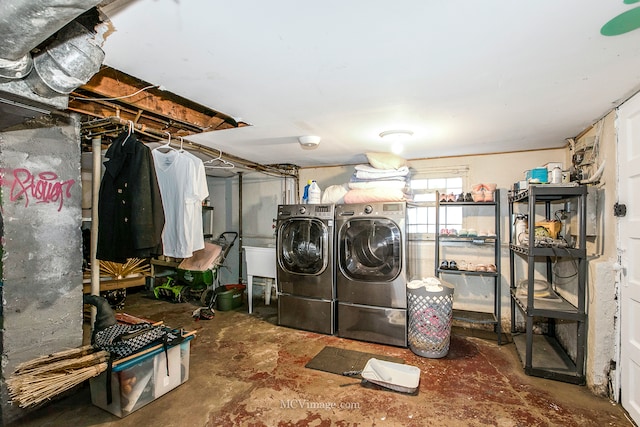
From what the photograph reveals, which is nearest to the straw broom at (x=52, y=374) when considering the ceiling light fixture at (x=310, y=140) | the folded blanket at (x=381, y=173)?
the ceiling light fixture at (x=310, y=140)

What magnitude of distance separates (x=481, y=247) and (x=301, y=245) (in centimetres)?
226

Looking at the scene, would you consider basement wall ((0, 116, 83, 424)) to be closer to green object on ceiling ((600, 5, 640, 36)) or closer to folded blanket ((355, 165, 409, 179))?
folded blanket ((355, 165, 409, 179))

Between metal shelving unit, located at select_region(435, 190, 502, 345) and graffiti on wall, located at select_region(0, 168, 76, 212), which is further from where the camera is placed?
metal shelving unit, located at select_region(435, 190, 502, 345)

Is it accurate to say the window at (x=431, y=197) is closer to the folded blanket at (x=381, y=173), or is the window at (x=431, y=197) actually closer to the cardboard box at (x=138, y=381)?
the folded blanket at (x=381, y=173)

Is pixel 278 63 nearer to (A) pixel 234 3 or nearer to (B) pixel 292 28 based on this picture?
(B) pixel 292 28

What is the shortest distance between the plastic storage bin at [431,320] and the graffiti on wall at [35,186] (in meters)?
3.12

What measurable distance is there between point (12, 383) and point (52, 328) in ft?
1.66

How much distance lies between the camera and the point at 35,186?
2.04 metres

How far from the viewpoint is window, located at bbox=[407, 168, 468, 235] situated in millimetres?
3881

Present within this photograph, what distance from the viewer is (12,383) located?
1646mm

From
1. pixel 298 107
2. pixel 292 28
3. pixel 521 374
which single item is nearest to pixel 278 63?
pixel 292 28

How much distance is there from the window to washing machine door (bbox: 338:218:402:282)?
78 cm

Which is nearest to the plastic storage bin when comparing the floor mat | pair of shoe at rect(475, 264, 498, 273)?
the floor mat

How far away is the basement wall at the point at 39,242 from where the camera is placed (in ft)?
6.34
